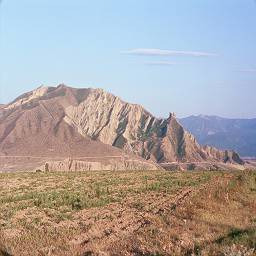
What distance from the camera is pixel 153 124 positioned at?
17625 centimetres

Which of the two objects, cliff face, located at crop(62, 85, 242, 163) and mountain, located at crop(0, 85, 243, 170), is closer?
mountain, located at crop(0, 85, 243, 170)

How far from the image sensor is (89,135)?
15888cm

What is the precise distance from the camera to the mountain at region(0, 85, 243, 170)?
117 meters

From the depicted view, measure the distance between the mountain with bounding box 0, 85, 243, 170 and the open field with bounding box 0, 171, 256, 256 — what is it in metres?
81.7

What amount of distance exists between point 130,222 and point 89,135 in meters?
144

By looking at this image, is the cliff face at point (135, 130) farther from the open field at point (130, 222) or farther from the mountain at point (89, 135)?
the open field at point (130, 222)

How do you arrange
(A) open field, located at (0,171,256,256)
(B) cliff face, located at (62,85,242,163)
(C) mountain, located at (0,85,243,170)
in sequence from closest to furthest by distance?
(A) open field, located at (0,171,256,256) → (C) mountain, located at (0,85,243,170) → (B) cliff face, located at (62,85,242,163)

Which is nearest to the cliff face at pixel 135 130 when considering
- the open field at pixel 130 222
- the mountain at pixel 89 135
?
the mountain at pixel 89 135

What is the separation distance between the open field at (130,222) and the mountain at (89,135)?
268 ft

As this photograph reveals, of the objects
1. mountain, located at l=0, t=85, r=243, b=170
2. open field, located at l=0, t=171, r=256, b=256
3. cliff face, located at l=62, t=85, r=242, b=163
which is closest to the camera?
open field, located at l=0, t=171, r=256, b=256

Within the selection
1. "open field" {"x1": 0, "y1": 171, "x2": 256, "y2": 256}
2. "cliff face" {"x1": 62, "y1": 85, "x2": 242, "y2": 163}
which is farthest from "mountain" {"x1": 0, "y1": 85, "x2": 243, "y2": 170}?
"open field" {"x1": 0, "y1": 171, "x2": 256, "y2": 256}

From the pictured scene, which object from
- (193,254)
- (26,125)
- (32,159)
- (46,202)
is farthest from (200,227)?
(26,125)

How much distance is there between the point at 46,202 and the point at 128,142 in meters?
138

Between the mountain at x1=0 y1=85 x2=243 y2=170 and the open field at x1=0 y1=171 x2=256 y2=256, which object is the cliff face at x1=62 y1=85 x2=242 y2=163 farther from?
the open field at x1=0 y1=171 x2=256 y2=256
